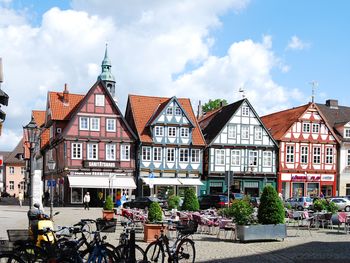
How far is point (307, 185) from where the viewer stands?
5450 cm

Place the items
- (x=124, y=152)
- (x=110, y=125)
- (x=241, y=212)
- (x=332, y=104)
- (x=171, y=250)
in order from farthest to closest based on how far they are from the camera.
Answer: (x=332, y=104)
(x=124, y=152)
(x=110, y=125)
(x=241, y=212)
(x=171, y=250)

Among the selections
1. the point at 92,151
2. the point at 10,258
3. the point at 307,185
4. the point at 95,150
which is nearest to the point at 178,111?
the point at 95,150

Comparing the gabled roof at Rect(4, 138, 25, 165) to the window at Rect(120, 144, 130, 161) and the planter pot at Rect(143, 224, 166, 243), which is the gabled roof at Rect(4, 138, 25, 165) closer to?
the window at Rect(120, 144, 130, 161)

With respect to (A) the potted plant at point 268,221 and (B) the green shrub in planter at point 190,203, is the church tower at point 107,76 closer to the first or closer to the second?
(B) the green shrub in planter at point 190,203

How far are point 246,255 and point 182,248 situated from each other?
298 cm

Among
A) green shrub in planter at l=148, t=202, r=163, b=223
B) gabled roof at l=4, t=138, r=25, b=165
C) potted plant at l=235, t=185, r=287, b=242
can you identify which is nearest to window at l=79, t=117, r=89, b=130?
green shrub in planter at l=148, t=202, r=163, b=223

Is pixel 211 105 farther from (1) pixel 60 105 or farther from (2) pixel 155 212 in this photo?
(2) pixel 155 212

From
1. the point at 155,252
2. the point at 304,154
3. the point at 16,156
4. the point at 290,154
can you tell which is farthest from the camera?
the point at 16,156

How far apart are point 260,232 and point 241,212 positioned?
2.90 feet

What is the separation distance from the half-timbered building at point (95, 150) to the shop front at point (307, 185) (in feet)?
53.1

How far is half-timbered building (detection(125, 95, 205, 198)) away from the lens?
48844 millimetres

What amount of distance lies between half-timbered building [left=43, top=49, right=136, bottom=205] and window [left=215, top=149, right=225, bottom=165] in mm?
8266

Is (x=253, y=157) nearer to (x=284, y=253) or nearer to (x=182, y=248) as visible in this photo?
(x=284, y=253)

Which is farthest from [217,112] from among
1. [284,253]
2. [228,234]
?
[284,253]
